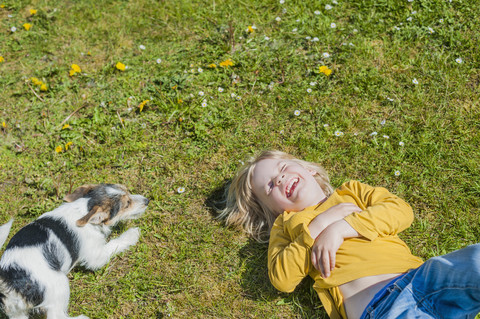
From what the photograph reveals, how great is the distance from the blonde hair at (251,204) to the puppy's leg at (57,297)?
1544mm

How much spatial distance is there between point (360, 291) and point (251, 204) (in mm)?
1315

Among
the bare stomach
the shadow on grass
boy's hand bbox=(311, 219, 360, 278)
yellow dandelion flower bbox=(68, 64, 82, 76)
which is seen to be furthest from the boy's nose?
yellow dandelion flower bbox=(68, 64, 82, 76)

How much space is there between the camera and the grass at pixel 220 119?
394 cm

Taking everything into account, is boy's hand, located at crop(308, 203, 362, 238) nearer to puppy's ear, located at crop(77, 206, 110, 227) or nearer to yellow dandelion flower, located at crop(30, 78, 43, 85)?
puppy's ear, located at crop(77, 206, 110, 227)

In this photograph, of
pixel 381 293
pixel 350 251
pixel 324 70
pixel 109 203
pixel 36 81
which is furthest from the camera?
pixel 36 81

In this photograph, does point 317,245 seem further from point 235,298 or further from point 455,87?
point 455,87

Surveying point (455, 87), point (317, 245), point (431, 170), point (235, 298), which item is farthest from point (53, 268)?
point (455, 87)

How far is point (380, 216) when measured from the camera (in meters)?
3.38

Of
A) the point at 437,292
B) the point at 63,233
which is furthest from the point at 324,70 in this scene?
the point at 63,233

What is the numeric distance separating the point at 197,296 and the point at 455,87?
3632 mm

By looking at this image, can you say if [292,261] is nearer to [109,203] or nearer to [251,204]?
[251,204]

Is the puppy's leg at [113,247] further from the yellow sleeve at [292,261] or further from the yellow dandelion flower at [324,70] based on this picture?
the yellow dandelion flower at [324,70]

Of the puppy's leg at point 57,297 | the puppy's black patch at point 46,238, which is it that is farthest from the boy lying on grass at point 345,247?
the puppy's leg at point 57,297

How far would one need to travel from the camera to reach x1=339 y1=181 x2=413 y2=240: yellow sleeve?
3.33m
